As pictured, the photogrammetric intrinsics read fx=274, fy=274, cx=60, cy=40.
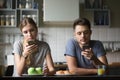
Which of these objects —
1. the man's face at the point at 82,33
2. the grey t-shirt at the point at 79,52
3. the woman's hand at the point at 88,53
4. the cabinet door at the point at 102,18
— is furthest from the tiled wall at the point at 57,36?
the woman's hand at the point at 88,53

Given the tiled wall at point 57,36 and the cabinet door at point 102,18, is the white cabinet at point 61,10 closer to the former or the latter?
the tiled wall at point 57,36

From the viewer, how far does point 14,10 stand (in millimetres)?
5648

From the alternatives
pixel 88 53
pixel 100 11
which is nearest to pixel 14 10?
pixel 100 11

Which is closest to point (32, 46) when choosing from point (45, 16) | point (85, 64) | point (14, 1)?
point (85, 64)

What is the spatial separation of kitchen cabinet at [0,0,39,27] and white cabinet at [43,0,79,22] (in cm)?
26

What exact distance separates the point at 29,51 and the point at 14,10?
135 inches

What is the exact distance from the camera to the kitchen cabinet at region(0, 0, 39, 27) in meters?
5.61

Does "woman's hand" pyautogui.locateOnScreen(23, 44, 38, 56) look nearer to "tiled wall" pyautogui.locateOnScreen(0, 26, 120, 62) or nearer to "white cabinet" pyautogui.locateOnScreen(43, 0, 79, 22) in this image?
"white cabinet" pyautogui.locateOnScreen(43, 0, 79, 22)

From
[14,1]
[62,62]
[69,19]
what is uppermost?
[14,1]

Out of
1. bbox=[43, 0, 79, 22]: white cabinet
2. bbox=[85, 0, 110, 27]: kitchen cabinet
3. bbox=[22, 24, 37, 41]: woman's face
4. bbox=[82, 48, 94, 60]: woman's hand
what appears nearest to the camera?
bbox=[82, 48, 94, 60]: woman's hand

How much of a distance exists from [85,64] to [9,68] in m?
0.81

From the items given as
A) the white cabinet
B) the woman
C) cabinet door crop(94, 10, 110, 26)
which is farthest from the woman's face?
cabinet door crop(94, 10, 110, 26)

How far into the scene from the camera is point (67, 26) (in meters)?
5.84

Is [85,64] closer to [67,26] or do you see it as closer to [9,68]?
[9,68]
